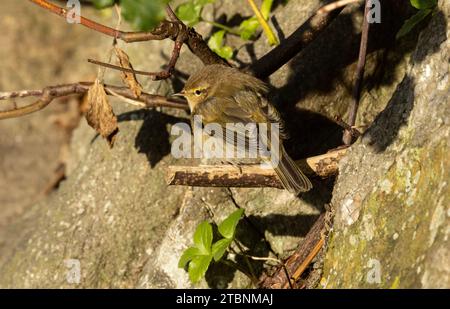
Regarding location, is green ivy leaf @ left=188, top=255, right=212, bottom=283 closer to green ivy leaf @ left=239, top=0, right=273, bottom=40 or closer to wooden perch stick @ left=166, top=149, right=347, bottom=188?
wooden perch stick @ left=166, top=149, right=347, bottom=188

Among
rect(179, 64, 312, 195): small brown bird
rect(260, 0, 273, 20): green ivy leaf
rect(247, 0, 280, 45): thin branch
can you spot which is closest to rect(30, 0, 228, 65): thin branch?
rect(179, 64, 312, 195): small brown bird

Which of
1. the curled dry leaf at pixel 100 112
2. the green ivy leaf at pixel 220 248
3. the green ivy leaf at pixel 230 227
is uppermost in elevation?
the curled dry leaf at pixel 100 112

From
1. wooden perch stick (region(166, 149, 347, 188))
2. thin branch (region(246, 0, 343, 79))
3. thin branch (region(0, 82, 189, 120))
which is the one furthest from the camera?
thin branch (region(0, 82, 189, 120))

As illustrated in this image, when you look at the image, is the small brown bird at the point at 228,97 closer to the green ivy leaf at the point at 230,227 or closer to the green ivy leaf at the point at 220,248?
the green ivy leaf at the point at 230,227

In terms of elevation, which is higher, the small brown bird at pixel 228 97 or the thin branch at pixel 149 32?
the thin branch at pixel 149 32

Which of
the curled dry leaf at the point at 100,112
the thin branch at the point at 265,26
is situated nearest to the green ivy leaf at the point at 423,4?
the thin branch at the point at 265,26
